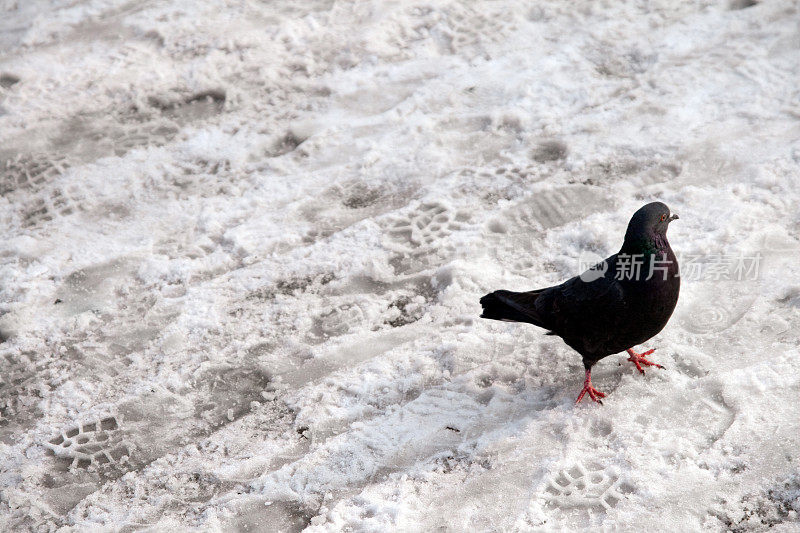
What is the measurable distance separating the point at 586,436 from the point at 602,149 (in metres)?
1.93

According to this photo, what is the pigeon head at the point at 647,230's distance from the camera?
2.73 m

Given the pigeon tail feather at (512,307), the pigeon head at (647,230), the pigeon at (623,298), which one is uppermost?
the pigeon head at (647,230)

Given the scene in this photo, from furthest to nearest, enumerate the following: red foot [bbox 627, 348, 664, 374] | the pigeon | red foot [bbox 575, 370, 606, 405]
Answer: red foot [bbox 627, 348, 664, 374] < red foot [bbox 575, 370, 606, 405] < the pigeon

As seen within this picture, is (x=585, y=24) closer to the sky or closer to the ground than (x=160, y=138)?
closer to the sky

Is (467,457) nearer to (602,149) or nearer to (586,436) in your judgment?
(586,436)

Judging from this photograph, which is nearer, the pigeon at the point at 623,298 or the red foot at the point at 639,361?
the pigeon at the point at 623,298

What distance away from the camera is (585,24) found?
5.01m

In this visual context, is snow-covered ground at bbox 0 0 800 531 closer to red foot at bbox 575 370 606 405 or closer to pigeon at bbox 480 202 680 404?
red foot at bbox 575 370 606 405

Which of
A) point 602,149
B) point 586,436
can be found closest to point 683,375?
point 586,436

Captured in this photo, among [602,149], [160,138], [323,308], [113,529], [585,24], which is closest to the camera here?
[113,529]

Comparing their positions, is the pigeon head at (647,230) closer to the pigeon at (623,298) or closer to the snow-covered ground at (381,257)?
the pigeon at (623,298)

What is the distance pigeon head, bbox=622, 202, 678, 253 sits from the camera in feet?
8.95

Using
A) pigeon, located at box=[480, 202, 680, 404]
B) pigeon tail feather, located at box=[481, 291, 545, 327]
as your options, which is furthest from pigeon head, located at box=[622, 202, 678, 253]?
pigeon tail feather, located at box=[481, 291, 545, 327]

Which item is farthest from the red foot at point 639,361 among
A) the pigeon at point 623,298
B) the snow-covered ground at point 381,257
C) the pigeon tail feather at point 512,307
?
the pigeon tail feather at point 512,307
